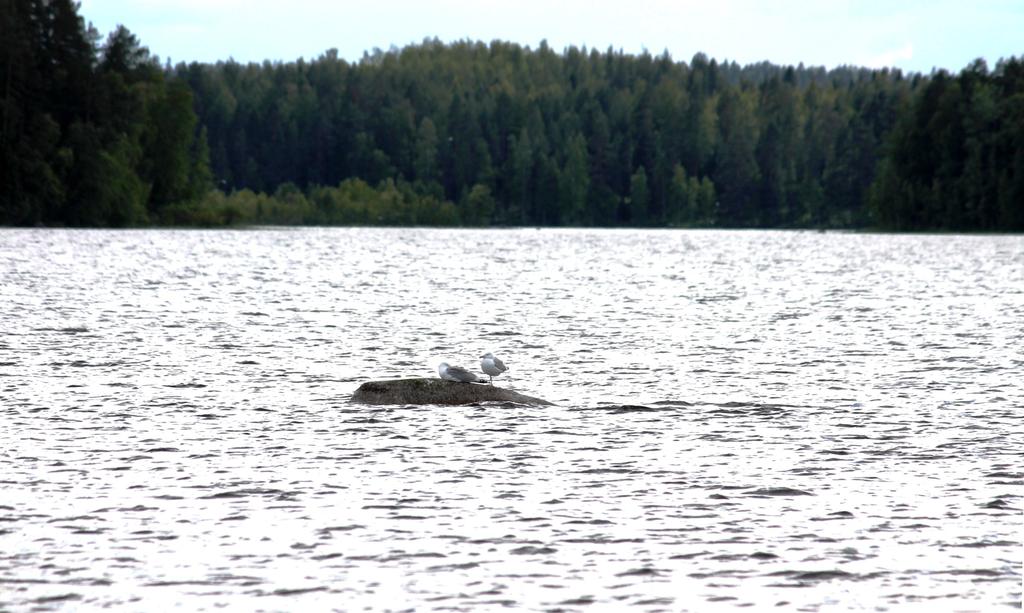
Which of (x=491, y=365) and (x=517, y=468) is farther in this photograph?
(x=491, y=365)

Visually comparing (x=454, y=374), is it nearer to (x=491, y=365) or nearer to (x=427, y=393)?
(x=427, y=393)

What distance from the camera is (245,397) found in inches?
1114

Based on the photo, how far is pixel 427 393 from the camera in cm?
2647

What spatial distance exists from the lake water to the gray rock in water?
1.86 ft

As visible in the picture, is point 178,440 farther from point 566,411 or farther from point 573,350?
point 573,350

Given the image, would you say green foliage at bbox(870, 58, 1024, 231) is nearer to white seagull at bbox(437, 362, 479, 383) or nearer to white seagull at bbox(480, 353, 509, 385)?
white seagull at bbox(480, 353, 509, 385)

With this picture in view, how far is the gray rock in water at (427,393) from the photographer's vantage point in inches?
1041

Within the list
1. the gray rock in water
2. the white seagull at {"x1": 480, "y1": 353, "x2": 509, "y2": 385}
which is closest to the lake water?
the gray rock in water

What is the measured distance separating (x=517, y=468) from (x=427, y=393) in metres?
6.39

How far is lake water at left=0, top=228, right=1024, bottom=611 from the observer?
47.2 ft

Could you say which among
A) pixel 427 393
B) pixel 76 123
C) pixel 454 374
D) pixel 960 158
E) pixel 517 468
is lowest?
pixel 517 468

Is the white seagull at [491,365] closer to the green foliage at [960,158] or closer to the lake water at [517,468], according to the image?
the lake water at [517,468]

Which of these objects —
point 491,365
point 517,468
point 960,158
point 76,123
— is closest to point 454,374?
point 491,365

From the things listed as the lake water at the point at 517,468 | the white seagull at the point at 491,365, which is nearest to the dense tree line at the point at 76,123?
the lake water at the point at 517,468
